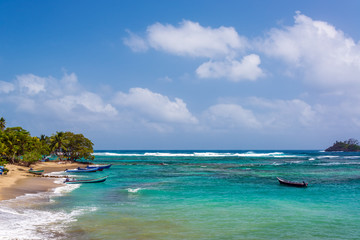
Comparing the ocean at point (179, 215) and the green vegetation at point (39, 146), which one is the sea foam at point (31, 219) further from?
the green vegetation at point (39, 146)

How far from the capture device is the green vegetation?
53181 millimetres

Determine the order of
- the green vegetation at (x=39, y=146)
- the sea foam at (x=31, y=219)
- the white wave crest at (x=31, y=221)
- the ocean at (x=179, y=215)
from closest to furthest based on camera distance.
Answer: the white wave crest at (x=31, y=221), the sea foam at (x=31, y=219), the ocean at (x=179, y=215), the green vegetation at (x=39, y=146)

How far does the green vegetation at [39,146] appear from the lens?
5318 cm

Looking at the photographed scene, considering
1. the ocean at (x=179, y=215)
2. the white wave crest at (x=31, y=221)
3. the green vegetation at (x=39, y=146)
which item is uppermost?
the green vegetation at (x=39, y=146)

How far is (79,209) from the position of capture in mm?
21516

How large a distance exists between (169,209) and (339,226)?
1163 cm

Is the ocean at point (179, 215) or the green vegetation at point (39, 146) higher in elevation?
the green vegetation at point (39, 146)

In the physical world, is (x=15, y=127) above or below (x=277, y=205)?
above

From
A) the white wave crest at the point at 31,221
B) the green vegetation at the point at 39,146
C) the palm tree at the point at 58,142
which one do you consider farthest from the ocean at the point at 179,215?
the palm tree at the point at 58,142

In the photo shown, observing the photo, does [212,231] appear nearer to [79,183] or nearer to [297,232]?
[297,232]

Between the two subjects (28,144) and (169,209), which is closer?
(169,209)

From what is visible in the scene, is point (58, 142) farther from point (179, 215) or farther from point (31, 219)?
point (179, 215)

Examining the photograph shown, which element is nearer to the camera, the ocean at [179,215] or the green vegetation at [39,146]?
the ocean at [179,215]

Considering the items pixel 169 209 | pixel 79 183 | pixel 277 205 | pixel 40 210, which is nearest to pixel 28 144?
pixel 79 183
